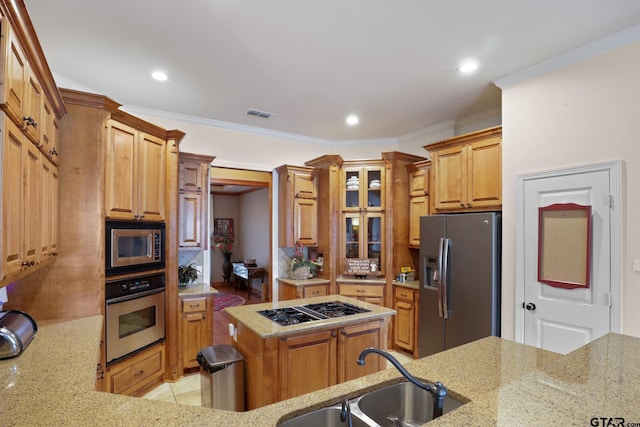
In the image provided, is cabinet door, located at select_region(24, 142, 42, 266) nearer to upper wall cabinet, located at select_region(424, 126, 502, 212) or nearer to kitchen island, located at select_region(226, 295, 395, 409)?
kitchen island, located at select_region(226, 295, 395, 409)

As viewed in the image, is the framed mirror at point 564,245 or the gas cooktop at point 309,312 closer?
the gas cooktop at point 309,312

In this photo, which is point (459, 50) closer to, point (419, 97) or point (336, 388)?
point (419, 97)

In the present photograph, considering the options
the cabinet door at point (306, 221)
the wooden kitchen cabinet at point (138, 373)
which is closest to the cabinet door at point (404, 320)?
the cabinet door at point (306, 221)

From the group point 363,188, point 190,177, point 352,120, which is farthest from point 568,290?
point 190,177

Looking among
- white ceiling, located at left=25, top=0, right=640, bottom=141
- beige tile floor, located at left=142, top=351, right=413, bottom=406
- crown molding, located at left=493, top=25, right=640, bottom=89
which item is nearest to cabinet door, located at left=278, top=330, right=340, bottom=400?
beige tile floor, located at left=142, top=351, right=413, bottom=406

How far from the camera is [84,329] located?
2270 millimetres

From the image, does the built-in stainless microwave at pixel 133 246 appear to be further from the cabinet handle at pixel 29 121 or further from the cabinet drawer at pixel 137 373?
the cabinet handle at pixel 29 121

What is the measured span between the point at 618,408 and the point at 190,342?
3.51 meters

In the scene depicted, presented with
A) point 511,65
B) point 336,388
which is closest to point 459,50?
point 511,65

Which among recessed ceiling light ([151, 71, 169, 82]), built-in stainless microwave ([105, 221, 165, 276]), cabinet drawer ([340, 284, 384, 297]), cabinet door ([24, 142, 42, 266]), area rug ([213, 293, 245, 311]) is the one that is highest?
recessed ceiling light ([151, 71, 169, 82])

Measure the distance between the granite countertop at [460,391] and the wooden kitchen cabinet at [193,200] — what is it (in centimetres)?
212

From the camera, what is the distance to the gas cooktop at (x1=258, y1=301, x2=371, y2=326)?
247 centimetres

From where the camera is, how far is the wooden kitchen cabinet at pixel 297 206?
4711mm

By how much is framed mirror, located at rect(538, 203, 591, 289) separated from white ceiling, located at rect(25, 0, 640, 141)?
128 centimetres
